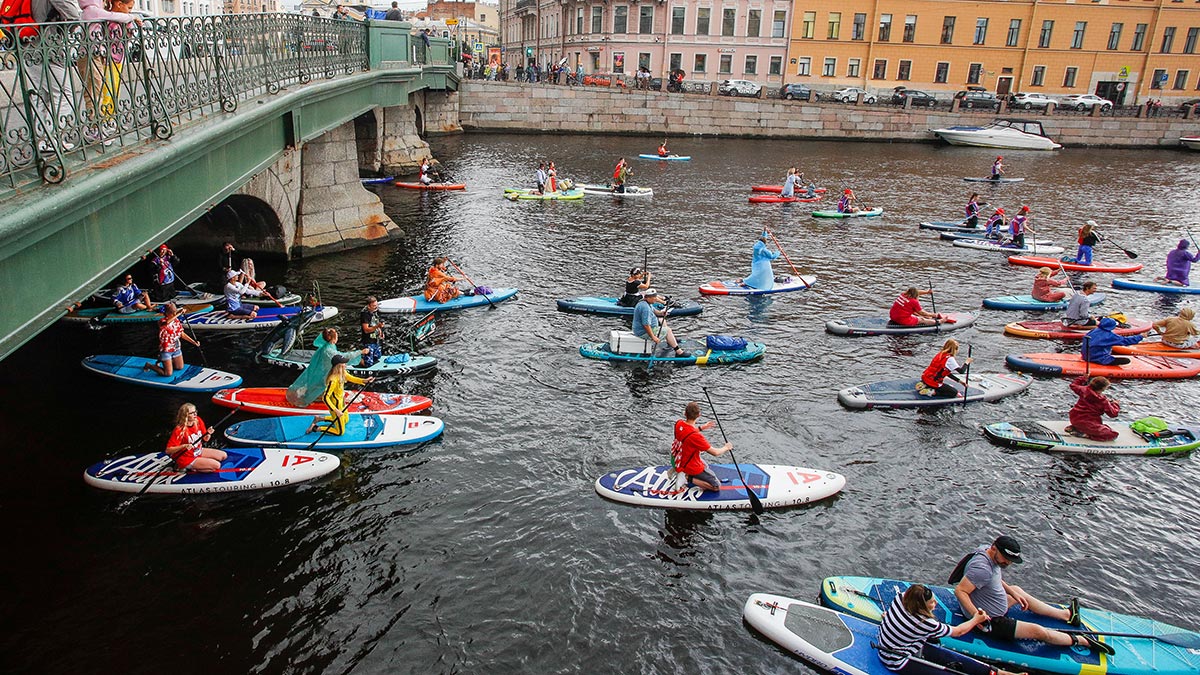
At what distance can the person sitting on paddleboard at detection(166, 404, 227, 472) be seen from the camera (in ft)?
39.3

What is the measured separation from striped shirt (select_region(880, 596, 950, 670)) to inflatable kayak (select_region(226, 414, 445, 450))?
26.9 feet

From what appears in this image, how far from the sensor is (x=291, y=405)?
48.8ft

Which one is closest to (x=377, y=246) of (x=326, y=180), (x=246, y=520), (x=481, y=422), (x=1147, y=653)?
(x=326, y=180)

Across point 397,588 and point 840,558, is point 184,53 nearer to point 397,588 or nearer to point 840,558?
point 397,588

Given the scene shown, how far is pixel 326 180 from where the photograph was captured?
25.0 m

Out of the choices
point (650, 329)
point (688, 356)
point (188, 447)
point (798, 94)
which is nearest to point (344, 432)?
point (188, 447)

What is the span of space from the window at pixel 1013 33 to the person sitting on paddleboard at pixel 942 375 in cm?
6840

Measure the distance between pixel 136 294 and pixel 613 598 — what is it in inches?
610

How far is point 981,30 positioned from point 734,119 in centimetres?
2703

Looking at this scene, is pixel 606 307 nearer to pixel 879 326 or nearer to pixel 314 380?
pixel 879 326

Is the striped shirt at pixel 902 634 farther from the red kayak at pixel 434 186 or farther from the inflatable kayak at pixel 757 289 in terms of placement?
the red kayak at pixel 434 186

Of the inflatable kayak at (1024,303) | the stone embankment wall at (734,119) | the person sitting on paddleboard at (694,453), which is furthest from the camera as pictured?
the stone embankment wall at (734,119)

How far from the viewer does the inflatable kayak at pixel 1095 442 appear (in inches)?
559

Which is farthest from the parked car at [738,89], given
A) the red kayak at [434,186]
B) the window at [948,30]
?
the red kayak at [434,186]
